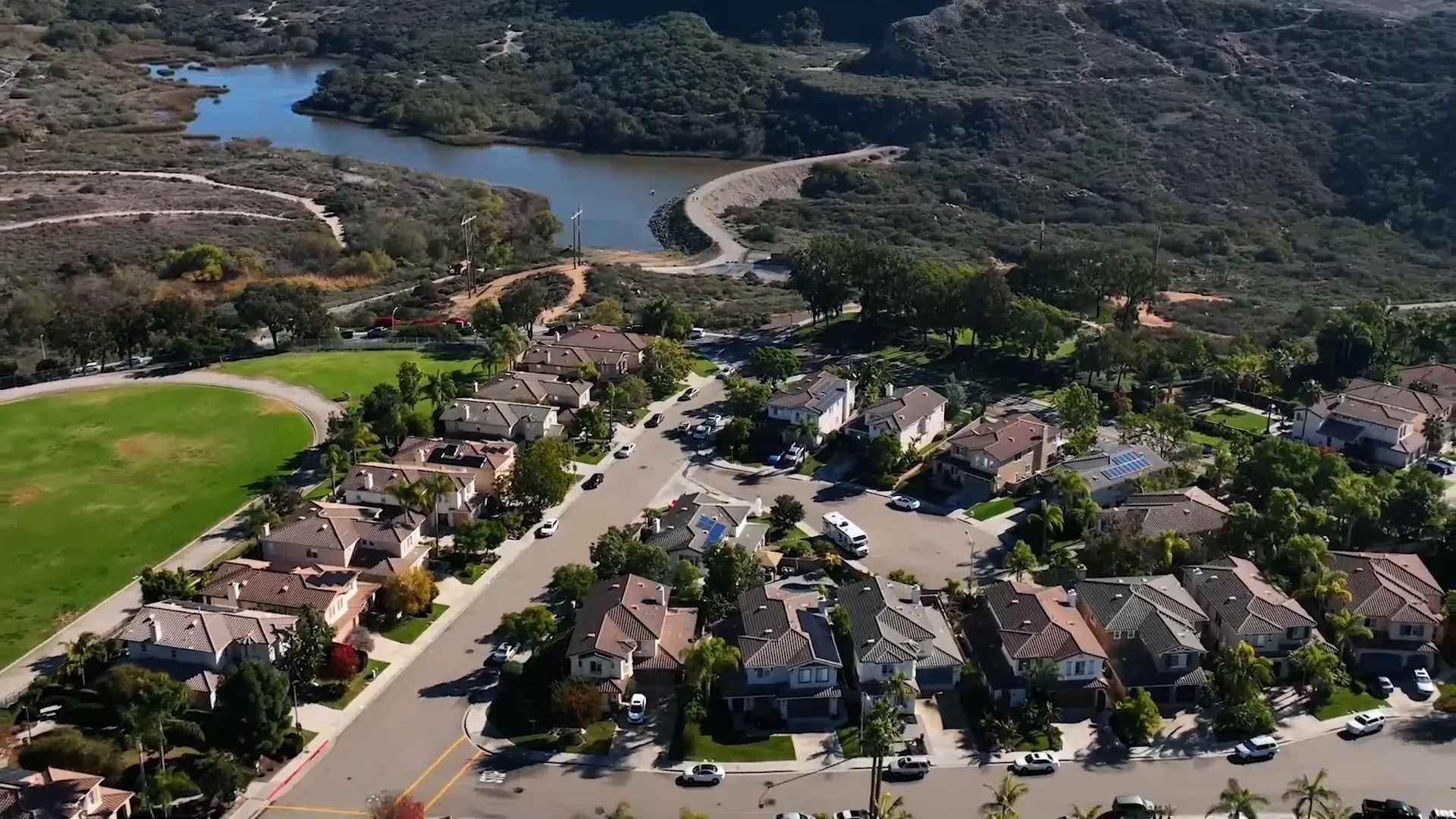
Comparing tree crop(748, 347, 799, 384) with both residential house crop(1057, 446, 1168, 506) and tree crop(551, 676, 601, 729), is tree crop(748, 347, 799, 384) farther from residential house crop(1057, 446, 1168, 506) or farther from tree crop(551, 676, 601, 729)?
tree crop(551, 676, 601, 729)

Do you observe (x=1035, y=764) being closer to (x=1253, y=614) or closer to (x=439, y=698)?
(x=1253, y=614)

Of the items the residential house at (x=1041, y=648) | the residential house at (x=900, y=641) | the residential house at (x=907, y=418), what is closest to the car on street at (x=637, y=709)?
the residential house at (x=900, y=641)

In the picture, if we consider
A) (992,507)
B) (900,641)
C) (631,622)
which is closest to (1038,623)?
(900,641)

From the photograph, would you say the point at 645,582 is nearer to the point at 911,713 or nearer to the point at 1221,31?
the point at 911,713

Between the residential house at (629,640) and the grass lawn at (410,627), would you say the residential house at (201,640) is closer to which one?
the grass lawn at (410,627)

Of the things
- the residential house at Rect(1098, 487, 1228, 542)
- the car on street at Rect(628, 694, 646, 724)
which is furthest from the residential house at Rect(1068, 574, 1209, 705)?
the car on street at Rect(628, 694, 646, 724)
